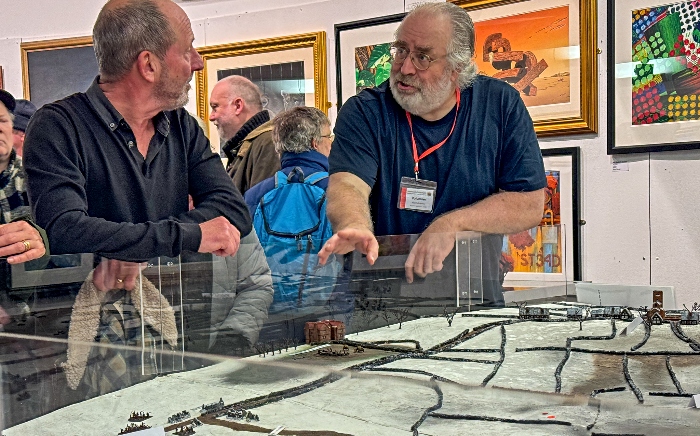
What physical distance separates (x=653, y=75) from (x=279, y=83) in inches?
97.3

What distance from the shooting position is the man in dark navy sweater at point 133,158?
6.61 ft

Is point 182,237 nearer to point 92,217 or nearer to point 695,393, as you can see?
point 92,217

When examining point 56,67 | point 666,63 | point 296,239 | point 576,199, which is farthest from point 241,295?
point 56,67

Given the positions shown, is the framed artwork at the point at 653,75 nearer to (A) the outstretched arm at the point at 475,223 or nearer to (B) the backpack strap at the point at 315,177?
(A) the outstretched arm at the point at 475,223

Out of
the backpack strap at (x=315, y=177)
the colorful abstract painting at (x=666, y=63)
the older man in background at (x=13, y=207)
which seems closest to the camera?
the older man in background at (x=13, y=207)

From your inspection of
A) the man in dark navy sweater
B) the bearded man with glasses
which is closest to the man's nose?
the bearded man with glasses

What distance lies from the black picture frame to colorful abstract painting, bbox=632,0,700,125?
37 centimetres

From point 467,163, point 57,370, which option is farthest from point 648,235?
point 57,370

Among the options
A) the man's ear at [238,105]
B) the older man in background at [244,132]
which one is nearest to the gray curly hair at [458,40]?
the older man in background at [244,132]

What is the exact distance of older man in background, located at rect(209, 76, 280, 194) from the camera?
394 centimetres

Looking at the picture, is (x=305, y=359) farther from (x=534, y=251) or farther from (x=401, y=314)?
(x=534, y=251)

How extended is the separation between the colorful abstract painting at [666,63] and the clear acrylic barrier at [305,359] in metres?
1.64

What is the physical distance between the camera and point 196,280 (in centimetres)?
196

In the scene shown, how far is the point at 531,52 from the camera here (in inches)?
170
